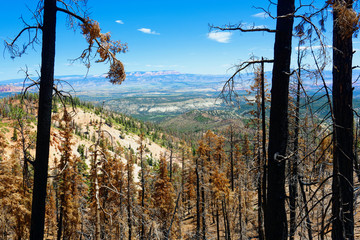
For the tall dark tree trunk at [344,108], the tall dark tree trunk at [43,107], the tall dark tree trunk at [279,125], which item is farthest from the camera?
the tall dark tree trunk at [43,107]

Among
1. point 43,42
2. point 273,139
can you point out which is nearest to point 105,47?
point 43,42

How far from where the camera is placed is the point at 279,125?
3.37 metres

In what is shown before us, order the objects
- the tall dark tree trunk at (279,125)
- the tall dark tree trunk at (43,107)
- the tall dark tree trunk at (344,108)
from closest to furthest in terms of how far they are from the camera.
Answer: the tall dark tree trunk at (279,125)
the tall dark tree trunk at (344,108)
the tall dark tree trunk at (43,107)

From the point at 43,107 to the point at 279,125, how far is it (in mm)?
4109

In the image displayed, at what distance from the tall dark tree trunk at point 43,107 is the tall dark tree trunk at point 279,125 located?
391 cm

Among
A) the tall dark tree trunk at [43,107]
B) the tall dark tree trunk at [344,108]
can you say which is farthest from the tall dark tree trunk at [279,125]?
the tall dark tree trunk at [43,107]

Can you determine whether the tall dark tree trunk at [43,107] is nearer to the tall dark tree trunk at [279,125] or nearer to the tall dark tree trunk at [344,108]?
the tall dark tree trunk at [279,125]

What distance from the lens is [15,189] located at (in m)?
18.1

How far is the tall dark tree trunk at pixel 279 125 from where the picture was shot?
3223mm

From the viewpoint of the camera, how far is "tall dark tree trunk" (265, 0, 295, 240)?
3223 mm

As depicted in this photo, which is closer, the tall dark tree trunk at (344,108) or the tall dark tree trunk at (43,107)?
the tall dark tree trunk at (344,108)

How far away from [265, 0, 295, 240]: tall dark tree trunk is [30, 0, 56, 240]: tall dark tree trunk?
391cm

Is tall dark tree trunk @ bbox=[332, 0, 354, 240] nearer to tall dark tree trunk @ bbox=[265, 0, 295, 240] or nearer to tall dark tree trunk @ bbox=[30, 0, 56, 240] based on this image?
tall dark tree trunk @ bbox=[265, 0, 295, 240]

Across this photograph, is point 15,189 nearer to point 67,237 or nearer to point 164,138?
point 67,237
